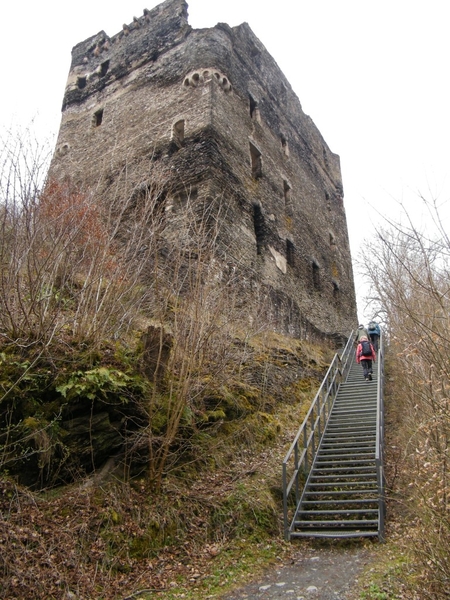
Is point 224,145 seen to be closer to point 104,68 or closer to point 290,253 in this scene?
point 290,253

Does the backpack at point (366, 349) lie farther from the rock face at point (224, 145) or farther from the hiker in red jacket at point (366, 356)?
the rock face at point (224, 145)

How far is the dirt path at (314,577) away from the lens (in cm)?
438

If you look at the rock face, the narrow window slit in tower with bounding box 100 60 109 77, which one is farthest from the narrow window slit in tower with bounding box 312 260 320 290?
the narrow window slit in tower with bounding box 100 60 109 77

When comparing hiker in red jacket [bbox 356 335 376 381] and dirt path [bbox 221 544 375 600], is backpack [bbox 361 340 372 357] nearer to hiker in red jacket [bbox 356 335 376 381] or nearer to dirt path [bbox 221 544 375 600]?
hiker in red jacket [bbox 356 335 376 381]

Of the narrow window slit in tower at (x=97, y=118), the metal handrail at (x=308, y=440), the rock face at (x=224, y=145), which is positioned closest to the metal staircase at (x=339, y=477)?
the metal handrail at (x=308, y=440)

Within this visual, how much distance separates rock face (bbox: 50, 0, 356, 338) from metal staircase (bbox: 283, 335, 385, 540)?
3889mm

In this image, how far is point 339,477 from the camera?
6637 mm

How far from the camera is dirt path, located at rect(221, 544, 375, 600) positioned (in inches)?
172

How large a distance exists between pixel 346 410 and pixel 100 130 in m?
12.0

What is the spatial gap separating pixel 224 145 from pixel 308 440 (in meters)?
7.97

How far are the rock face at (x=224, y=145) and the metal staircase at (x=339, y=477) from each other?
3.89m

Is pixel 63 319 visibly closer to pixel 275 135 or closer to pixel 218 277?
pixel 218 277

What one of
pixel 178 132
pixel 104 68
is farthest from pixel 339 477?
pixel 104 68

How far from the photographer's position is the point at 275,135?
16609mm
